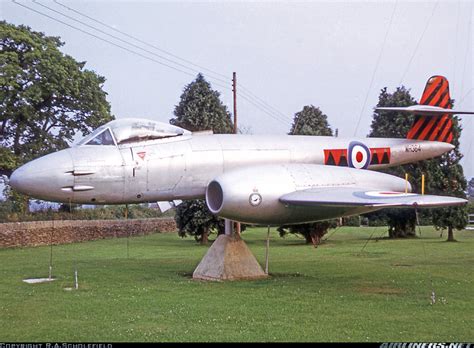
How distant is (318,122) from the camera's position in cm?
3172

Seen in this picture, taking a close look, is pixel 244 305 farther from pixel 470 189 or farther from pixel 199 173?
pixel 470 189

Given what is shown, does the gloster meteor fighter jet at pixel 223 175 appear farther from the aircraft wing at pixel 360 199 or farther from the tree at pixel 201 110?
the tree at pixel 201 110

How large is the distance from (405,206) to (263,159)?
3.50 m

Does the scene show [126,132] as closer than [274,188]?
No

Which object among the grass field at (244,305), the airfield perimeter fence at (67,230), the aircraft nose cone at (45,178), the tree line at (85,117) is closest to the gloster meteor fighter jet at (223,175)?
the aircraft nose cone at (45,178)

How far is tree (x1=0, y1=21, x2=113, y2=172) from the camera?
89.4 feet

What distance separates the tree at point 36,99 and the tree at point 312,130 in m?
9.79

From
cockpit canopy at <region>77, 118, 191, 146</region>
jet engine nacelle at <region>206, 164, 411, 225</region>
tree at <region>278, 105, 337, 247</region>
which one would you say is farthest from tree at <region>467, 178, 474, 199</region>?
cockpit canopy at <region>77, 118, 191, 146</region>

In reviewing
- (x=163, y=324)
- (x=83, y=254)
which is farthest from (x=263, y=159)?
(x=83, y=254)

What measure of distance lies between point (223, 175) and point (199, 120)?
1836cm

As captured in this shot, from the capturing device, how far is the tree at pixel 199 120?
1201 inches

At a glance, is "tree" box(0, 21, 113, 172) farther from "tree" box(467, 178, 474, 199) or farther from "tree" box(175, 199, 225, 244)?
"tree" box(467, 178, 474, 199)

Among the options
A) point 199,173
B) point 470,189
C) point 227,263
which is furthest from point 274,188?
point 470,189

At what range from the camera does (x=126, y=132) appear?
41.9ft
